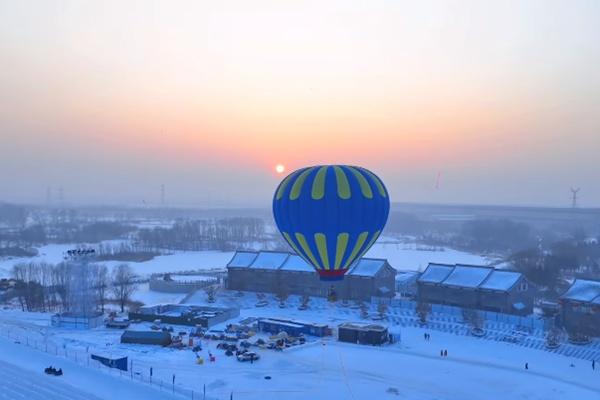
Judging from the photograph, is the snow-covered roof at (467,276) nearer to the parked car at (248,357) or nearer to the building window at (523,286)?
the building window at (523,286)

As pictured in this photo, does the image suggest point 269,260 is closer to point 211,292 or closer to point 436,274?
point 211,292

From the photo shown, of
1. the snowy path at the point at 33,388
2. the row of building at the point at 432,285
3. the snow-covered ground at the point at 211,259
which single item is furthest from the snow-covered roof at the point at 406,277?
the snowy path at the point at 33,388

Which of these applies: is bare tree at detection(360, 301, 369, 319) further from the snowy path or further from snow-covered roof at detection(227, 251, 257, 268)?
the snowy path

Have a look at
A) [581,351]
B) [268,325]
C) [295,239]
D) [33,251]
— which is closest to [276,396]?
[295,239]

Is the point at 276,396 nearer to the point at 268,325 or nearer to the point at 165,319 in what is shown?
the point at 268,325

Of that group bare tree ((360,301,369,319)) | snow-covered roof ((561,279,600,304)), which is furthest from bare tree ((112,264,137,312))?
snow-covered roof ((561,279,600,304))
